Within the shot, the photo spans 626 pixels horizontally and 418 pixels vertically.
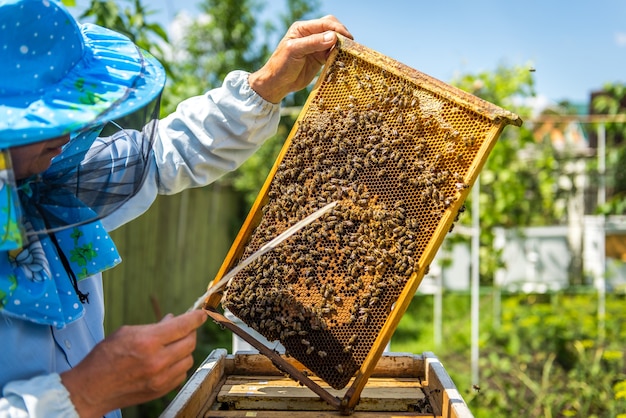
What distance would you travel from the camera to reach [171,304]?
25.4ft

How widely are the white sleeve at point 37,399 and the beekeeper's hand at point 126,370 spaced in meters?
0.02

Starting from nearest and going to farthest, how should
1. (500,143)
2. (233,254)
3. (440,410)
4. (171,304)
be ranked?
(440,410) → (233,254) → (171,304) → (500,143)

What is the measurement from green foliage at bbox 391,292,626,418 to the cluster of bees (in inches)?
80.8

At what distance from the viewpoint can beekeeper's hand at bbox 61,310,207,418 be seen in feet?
4.94

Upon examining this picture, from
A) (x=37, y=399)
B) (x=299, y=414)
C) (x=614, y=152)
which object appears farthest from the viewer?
(x=614, y=152)

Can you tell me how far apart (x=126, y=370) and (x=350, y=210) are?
38.7 inches

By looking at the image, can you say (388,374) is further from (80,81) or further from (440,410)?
(80,81)

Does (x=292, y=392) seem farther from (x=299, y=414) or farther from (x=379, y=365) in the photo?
(x=379, y=365)

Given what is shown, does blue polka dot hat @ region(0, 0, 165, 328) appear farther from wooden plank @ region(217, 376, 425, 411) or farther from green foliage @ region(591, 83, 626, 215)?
green foliage @ region(591, 83, 626, 215)

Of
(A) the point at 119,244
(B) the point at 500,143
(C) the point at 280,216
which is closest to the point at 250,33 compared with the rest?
(B) the point at 500,143

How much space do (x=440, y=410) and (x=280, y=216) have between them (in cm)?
87

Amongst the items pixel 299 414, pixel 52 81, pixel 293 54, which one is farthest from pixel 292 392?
pixel 52 81

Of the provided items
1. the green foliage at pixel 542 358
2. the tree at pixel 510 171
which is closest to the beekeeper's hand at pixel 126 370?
the green foliage at pixel 542 358

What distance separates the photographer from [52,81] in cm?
→ 157
